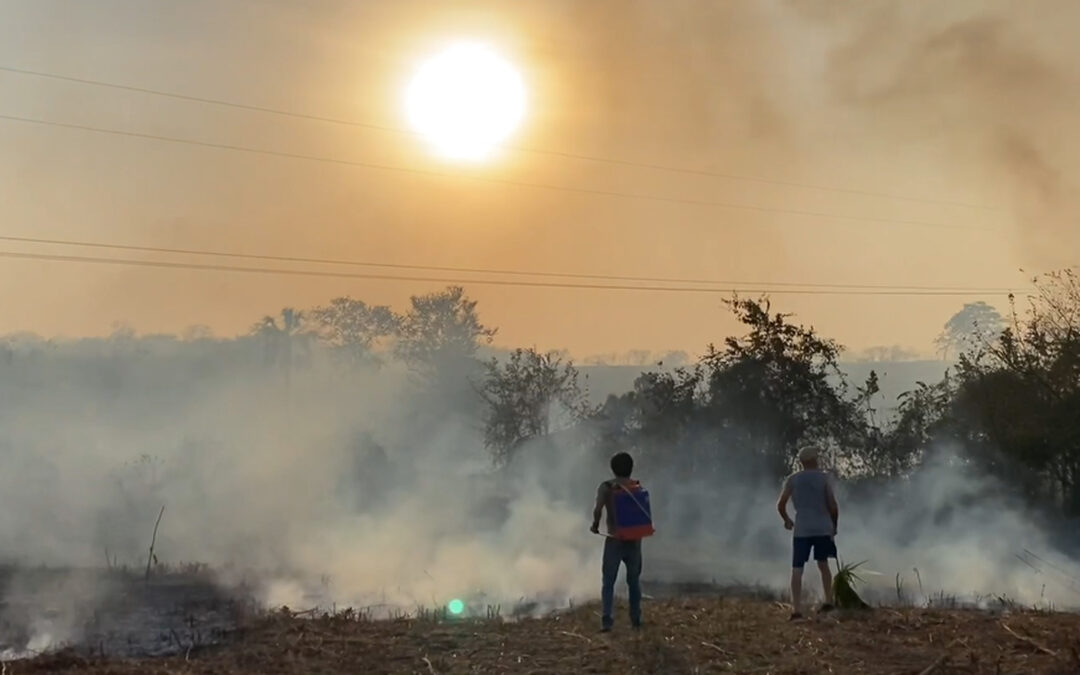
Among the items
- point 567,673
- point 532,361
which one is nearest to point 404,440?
point 532,361

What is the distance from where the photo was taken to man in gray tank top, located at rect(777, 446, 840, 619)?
10.0m

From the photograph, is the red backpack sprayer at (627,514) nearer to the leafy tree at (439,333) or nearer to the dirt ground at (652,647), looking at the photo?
the dirt ground at (652,647)

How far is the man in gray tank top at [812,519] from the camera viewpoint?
10047mm

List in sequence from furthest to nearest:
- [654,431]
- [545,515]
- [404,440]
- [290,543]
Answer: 1. [404,440]
2. [654,431]
3. [545,515]
4. [290,543]

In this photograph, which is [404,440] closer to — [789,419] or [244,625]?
[789,419]

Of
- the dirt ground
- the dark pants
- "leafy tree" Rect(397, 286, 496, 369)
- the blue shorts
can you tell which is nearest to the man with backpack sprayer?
the dark pants

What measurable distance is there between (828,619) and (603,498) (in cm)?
251

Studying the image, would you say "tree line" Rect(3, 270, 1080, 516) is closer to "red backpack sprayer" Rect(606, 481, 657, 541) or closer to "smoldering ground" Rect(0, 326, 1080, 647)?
"smoldering ground" Rect(0, 326, 1080, 647)

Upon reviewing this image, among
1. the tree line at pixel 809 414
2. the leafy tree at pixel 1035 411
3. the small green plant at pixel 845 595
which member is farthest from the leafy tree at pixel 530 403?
the small green plant at pixel 845 595

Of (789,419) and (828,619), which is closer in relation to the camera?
Result: (828,619)

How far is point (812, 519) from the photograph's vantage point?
10.1 m

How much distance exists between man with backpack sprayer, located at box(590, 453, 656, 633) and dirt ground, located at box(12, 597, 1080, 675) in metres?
0.37

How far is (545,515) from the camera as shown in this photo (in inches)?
1069

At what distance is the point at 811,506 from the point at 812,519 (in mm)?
127
